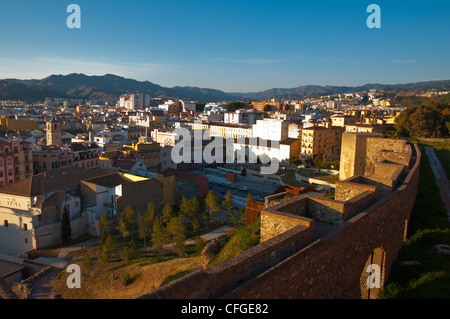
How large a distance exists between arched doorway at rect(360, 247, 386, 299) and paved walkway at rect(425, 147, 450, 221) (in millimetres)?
3664

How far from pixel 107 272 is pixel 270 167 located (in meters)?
26.8

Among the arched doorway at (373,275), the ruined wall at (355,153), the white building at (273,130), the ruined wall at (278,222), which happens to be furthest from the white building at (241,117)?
the ruined wall at (278,222)

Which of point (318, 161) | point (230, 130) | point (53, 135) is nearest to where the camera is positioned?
point (53, 135)

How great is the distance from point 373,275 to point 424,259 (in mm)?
1232

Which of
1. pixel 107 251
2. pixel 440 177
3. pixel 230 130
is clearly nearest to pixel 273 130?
pixel 230 130

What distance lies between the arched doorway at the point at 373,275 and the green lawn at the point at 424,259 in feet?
0.66

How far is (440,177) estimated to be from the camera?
15.4m

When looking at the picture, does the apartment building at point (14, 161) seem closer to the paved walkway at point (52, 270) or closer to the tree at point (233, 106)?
the paved walkway at point (52, 270)

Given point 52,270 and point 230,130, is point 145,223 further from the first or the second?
point 230,130

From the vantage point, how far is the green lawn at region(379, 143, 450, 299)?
6.19m

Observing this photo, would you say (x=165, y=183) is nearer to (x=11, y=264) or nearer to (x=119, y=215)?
(x=119, y=215)
